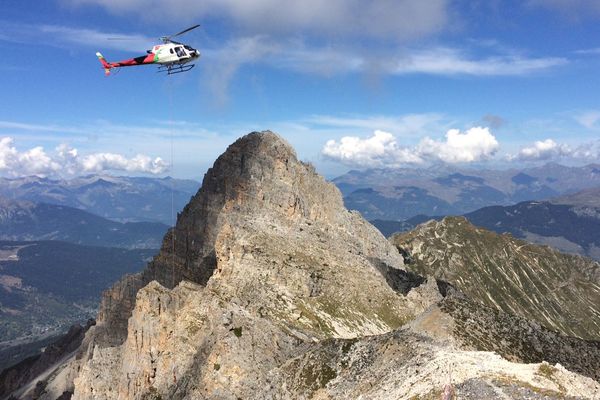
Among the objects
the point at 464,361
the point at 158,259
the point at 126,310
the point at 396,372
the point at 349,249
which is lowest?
the point at 126,310

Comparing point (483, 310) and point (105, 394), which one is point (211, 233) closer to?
point (105, 394)

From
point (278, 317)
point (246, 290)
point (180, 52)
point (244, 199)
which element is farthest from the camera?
point (244, 199)

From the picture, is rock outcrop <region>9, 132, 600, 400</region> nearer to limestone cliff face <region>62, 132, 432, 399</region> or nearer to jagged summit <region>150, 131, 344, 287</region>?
limestone cliff face <region>62, 132, 432, 399</region>

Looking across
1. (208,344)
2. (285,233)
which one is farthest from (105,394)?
(285,233)

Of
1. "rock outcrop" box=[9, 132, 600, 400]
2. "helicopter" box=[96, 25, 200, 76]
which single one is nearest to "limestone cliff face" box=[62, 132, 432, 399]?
"rock outcrop" box=[9, 132, 600, 400]

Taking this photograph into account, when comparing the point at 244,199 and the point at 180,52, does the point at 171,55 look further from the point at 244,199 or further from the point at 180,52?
the point at 244,199

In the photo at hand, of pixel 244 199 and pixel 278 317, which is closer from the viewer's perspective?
pixel 278 317

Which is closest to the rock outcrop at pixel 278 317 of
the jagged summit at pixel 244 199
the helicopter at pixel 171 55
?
the jagged summit at pixel 244 199

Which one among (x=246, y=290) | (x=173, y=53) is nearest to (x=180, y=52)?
(x=173, y=53)
